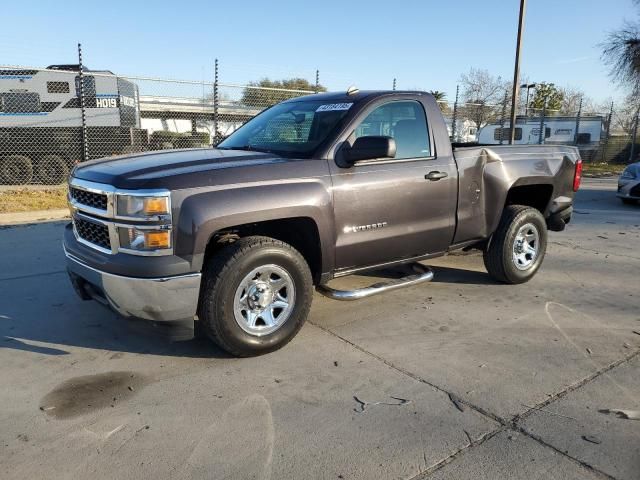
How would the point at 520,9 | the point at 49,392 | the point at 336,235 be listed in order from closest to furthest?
the point at 49,392 < the point at 336,235 < the point at 520,9

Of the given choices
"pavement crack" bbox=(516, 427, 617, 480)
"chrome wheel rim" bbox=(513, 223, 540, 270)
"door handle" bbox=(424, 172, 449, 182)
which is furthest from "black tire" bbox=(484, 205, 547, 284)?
"pavement crack" bbox=(516, 427, 617, 480)

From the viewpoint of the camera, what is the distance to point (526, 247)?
5449mm

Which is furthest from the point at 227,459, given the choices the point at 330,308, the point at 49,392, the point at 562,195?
the point at 562,195

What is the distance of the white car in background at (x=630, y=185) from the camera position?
11188mm

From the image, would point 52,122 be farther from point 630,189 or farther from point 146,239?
point 630,189

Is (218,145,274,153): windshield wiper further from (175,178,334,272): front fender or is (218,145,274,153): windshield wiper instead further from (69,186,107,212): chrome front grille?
(69,186,107,212): chrome front grille

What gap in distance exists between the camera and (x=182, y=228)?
3.25 meters

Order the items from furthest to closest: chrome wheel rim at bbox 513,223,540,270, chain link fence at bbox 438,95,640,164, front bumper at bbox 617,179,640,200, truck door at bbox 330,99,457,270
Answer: chain link fence at bbox 438,95,640,164 < front bumper at bbox 617,179,640,200 < chrome wheel rim at bbox 513,223,540,270 < truck door at bbox 330,99,457,270

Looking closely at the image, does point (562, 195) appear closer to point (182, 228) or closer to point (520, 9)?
point (182, 228)

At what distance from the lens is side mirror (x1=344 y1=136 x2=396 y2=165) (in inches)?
149

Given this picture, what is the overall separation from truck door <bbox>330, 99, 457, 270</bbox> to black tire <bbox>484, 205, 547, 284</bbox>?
74cm

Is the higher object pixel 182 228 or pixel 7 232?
pixel 182 228

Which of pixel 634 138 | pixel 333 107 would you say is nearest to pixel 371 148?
pixel 333 107

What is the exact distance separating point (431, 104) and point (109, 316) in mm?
3403
